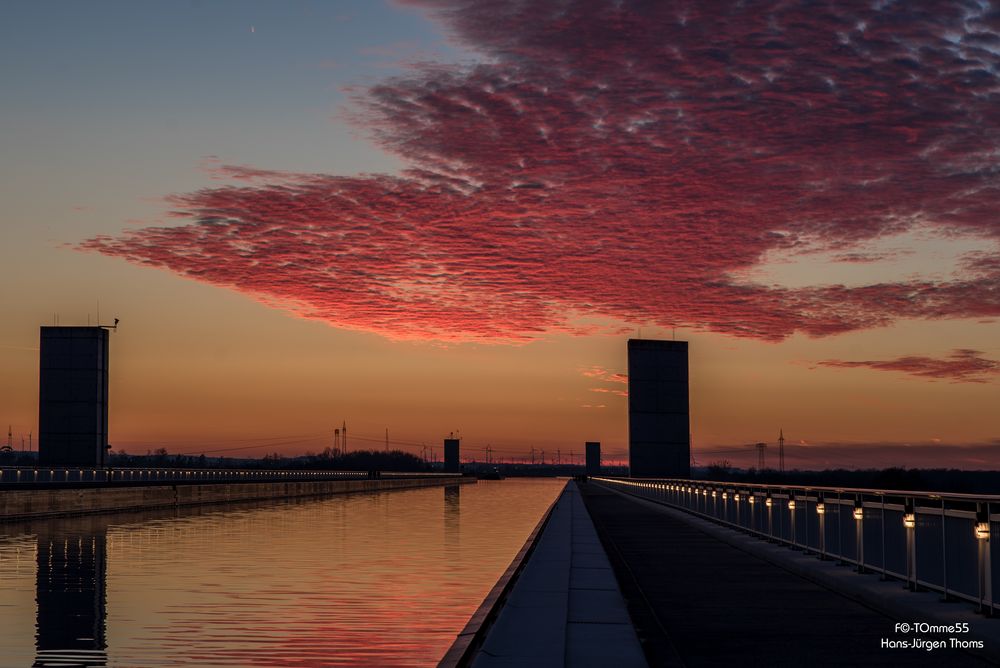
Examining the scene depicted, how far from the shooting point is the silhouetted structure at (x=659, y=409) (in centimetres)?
12000

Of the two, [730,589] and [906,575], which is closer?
[906,575]

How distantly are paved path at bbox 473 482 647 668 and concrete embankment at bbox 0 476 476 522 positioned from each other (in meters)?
31.4

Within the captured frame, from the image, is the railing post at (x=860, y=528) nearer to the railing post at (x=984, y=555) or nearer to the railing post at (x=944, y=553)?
the railing post at (x=944, y=553)

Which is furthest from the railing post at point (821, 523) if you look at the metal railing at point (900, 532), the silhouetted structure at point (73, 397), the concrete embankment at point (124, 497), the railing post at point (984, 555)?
the silhouetted structure at point (73, 397)

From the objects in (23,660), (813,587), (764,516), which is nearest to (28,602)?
(23,660)

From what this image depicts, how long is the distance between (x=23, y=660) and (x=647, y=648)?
7.93 m

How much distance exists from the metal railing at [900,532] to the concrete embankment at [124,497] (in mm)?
31744

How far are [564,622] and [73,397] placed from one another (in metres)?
99.7

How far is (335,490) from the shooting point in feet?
382

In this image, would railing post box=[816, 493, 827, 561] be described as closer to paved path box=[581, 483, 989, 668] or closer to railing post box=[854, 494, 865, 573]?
paved path box=[581, 483, 989, 668]

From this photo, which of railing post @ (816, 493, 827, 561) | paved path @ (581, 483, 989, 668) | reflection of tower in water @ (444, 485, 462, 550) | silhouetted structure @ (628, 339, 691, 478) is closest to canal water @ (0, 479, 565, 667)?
reflection of tower in water @ (444, 485, 462, 550)

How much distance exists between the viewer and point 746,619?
54.3ft

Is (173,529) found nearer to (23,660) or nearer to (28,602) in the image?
(28,602)

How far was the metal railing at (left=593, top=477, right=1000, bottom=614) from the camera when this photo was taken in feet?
50.4
